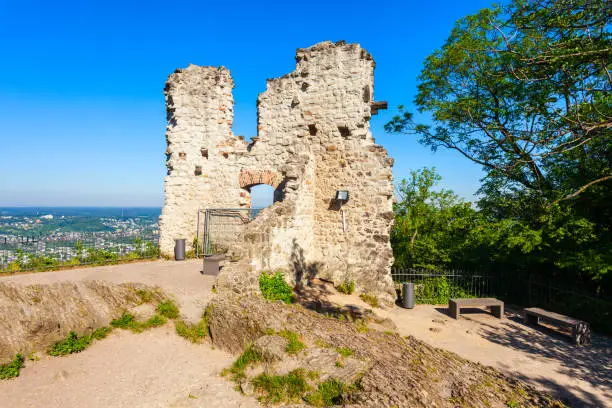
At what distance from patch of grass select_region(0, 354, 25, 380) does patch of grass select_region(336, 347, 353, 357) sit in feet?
14.7

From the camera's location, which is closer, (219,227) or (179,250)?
(179,250)

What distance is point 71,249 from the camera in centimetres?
881

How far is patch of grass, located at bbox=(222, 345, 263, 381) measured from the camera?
15.2 feet

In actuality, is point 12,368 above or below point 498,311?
above

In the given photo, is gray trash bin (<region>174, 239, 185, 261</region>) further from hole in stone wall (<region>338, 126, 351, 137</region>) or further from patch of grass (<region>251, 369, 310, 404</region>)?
patch of grass (<region>251, 369, 310, 404</region>)

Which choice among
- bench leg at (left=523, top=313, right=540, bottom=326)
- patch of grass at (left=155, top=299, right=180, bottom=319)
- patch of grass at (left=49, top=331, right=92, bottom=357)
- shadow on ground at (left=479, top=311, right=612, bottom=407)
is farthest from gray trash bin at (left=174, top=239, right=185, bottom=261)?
bench leg at (left=523, top=313, right=540, bottom=326)

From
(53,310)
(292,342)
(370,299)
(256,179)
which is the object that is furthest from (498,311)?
(53,310)

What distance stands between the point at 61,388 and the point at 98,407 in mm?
786

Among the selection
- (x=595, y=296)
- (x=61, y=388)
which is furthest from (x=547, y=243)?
(x=61, y=388)

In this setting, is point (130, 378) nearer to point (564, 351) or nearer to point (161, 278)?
point (161, 278)

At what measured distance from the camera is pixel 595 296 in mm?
8680

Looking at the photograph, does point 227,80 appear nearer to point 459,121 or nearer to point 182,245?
point 182,245

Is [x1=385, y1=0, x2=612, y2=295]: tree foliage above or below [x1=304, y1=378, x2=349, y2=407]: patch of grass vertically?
above

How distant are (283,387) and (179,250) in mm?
6832
